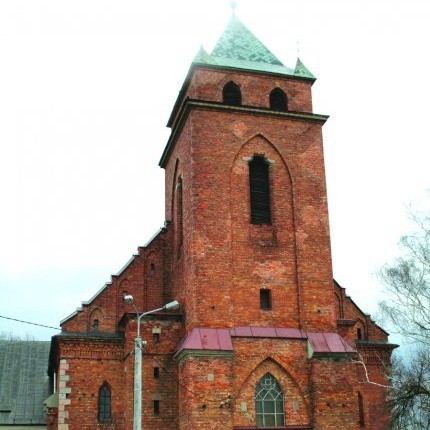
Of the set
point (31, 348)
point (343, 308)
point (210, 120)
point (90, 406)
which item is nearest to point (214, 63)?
point (210, 120)

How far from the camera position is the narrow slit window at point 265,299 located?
23.3 metres

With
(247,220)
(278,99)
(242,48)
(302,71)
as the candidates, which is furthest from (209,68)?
(247,220)

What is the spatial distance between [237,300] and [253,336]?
135cm

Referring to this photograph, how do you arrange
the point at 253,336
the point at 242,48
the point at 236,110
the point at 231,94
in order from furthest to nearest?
the point at 242,48 < the point at 231,94 < the point at 236,110 < the point at 253,336

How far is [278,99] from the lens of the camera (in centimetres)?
2662

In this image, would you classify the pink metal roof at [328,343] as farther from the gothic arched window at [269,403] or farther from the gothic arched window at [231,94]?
the gothic arched window at [231,94]

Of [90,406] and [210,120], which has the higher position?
[210,120]

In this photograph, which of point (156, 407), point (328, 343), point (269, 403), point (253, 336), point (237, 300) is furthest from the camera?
point (156, 407)

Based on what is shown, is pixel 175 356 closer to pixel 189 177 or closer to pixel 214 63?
pixel 189 177

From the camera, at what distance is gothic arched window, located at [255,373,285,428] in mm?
21844

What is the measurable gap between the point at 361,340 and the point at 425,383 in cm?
333

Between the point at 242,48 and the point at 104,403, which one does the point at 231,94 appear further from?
the point at 104,403

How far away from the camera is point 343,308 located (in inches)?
1081

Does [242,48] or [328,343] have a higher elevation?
[242,48]
